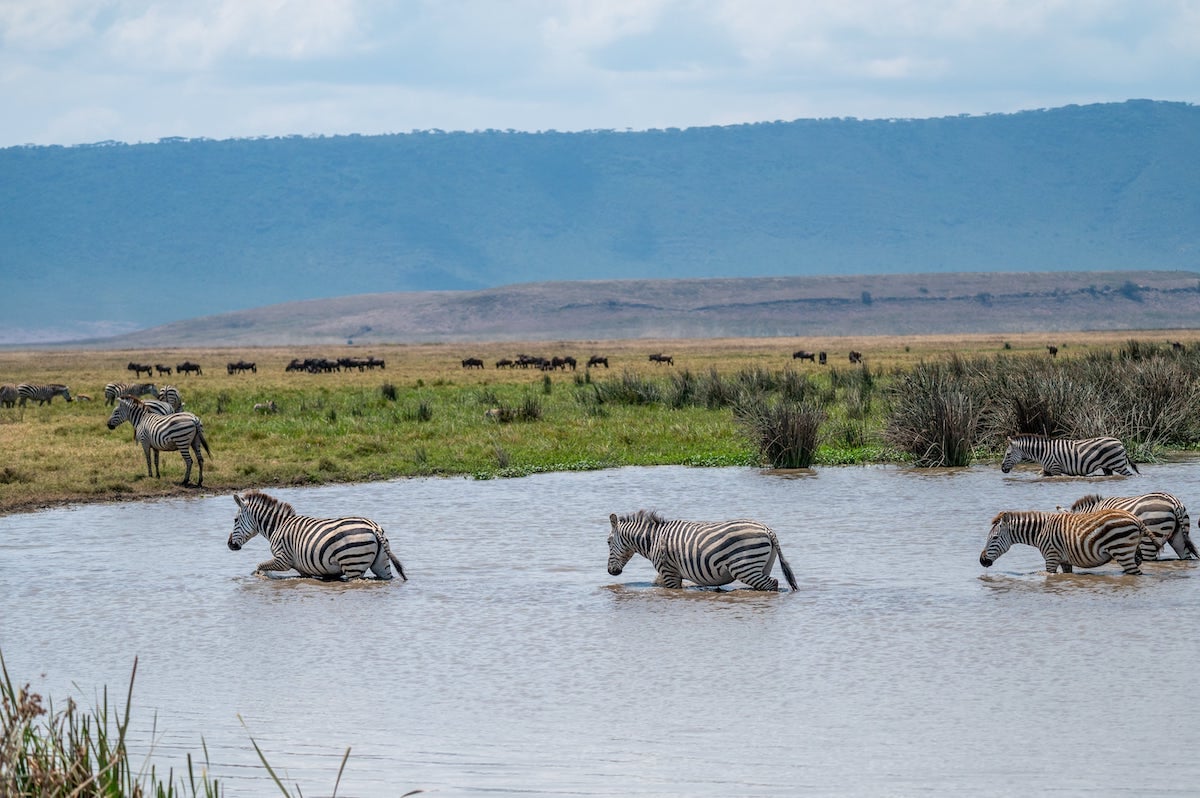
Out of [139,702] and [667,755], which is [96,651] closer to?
[139,702]

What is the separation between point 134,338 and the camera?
16562cm

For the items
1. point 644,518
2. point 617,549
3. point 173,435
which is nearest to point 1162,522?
point 644,518

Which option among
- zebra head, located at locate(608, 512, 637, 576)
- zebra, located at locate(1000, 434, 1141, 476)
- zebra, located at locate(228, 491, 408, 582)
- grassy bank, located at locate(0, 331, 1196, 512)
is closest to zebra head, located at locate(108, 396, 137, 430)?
grassy bank, located at locate(0, 331, 1196, 512)

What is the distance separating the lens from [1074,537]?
12945 millimetres

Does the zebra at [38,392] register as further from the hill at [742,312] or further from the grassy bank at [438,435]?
the hill at [742,312]

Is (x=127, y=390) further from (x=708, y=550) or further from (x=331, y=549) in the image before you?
(x=708, y=550)

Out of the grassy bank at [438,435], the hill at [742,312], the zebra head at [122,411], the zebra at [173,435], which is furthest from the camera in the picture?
the hill at [742,312]

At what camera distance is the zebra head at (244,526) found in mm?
14305

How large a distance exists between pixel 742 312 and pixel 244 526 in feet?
437

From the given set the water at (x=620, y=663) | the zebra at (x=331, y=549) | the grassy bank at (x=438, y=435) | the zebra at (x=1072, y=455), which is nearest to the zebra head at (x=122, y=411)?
the grassy bank at (x=438, y=435)

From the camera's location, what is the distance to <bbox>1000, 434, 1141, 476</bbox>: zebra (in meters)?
20.3

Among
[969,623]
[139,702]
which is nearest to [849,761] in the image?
[969,623]

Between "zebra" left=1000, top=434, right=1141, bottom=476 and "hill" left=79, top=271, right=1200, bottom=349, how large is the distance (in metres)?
117

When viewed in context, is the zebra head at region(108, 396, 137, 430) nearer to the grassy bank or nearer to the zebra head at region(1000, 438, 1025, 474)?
the grassy bank
